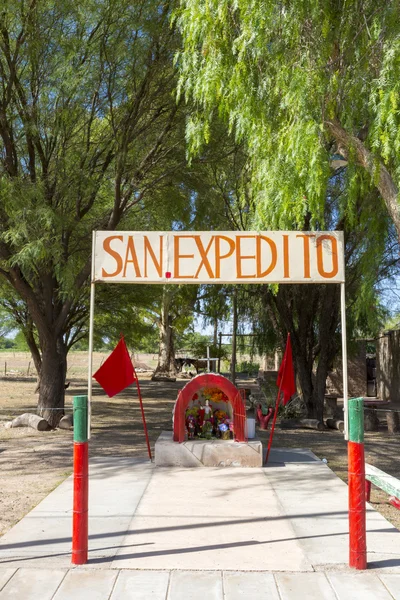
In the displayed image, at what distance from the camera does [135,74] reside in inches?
540

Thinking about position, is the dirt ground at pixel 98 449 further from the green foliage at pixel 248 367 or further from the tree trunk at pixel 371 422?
the green foliage at pixel 248 367

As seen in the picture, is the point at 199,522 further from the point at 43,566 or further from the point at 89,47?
the point at 89,47

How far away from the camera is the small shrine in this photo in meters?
9.79

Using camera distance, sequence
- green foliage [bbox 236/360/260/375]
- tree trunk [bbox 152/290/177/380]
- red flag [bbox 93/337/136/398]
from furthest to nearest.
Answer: tree trunk [bbox 152/290/177/380]
green foliage [bbox 236/360/260/375]
red flag [bbox 93/337/136/398]

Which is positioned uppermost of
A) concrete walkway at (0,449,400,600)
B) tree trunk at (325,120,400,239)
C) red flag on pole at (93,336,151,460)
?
tree trunk at (325,120,400,239)

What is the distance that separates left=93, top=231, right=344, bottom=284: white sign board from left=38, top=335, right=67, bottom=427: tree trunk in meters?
8.53

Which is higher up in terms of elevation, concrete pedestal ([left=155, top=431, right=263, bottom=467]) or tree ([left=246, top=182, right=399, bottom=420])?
tree ([left=246, top=182, right=399, bottom=420])

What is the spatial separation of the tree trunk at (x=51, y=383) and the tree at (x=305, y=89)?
8539 millimetres

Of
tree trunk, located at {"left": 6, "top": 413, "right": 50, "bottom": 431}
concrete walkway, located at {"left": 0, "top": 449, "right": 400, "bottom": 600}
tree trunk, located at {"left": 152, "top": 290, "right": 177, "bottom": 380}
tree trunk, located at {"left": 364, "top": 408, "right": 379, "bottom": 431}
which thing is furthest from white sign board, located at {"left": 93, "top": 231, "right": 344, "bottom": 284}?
tree trunk, located at {"left": 152, "top": 290, "right": 177, "bottom": 380}

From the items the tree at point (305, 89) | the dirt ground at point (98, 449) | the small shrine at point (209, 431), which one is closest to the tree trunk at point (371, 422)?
the dirt ground at point (98, 449)

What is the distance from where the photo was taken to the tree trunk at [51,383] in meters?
15.3

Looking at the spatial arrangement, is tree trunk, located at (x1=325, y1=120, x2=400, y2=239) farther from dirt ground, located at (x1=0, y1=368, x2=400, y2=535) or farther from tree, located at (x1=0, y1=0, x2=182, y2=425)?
tree, located at (x1=0, y1=0, x2=182, y2=425)

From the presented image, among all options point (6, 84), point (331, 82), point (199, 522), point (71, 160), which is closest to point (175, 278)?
point (199, 522)

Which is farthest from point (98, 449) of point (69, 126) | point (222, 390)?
point (69, 126)
